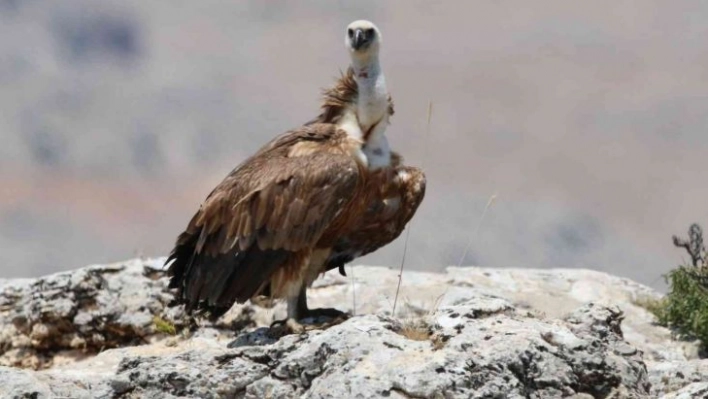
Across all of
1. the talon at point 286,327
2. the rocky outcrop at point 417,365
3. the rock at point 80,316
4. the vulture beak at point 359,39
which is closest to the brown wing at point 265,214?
the talon at point 286,327

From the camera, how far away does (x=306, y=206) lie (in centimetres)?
984

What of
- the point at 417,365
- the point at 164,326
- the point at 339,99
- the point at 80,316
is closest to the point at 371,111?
the point at 339,99

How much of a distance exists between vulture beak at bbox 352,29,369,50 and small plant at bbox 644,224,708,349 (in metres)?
4.78

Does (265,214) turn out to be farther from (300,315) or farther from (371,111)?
(371,111)

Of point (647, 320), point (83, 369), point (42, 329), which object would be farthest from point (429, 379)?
point (647, 320)

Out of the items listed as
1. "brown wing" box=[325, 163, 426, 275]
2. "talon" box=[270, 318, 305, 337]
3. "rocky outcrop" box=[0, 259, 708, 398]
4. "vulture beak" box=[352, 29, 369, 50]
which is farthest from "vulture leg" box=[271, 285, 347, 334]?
"vulture beak" box=[352, 29, 369, 50]

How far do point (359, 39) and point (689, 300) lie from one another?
16.3 ft

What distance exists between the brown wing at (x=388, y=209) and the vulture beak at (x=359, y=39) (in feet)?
2.77

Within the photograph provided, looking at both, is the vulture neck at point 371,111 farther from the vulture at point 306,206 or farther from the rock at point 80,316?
the rock at point 80,316

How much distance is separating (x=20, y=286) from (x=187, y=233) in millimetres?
2905

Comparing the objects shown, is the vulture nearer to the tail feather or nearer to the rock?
the tail feather

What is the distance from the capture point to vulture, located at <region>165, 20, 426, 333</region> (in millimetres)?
9867

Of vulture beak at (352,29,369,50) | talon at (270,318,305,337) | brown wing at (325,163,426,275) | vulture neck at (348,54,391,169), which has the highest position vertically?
vulture beak at (352,29,369,50)

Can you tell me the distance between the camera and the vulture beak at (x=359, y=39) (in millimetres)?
→ 10445
